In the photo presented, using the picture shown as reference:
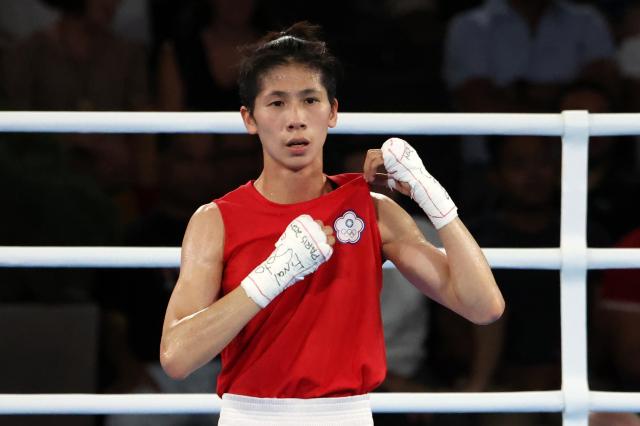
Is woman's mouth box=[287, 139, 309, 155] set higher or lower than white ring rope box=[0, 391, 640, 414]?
higher

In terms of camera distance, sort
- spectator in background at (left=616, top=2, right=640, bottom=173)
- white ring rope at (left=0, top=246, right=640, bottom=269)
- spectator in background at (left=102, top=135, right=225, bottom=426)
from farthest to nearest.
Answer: spectator in background at (left=616, top=2, right=640, bottom=173), spectator in background at (left=102, top=135, right=225, bottom=426), white ring rope at (left=0, top=246, right=640, bottom=269)

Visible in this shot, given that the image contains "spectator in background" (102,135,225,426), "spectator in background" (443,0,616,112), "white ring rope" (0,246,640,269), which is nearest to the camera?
"white ring rope" (0,246,640,269)

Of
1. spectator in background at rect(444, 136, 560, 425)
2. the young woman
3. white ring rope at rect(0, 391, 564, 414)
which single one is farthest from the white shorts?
spectator in background at rect(444, 136, 560, 425)

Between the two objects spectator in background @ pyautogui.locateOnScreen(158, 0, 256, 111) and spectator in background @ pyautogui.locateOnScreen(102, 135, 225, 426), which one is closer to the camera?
spectator in background @ pyautogui.locateOnScreen(102, 135, 225, 426)

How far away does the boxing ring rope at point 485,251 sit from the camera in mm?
2643

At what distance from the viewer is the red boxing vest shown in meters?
2.16

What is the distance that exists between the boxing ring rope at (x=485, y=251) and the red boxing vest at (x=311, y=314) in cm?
44

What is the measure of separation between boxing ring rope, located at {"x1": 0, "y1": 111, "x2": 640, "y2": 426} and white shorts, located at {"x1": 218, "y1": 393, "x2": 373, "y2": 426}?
1.56ft

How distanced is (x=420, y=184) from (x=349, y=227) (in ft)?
0.56

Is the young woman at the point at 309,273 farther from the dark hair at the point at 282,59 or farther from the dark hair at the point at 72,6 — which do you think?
the dark hair at the point at 72,6

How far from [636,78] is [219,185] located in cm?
217

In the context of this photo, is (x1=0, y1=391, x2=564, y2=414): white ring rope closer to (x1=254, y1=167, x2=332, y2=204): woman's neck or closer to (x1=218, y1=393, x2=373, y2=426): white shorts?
(x1=218, y1=393, x2=373, y2=426): white shorts

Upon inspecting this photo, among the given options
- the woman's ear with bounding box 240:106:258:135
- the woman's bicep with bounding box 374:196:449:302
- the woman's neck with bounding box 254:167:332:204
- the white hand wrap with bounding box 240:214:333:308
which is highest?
the woman's ear with bounding box 240:106:258:135

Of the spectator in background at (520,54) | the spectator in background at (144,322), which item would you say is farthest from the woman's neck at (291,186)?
the spectator in background at (520,54)
